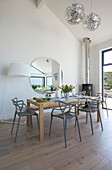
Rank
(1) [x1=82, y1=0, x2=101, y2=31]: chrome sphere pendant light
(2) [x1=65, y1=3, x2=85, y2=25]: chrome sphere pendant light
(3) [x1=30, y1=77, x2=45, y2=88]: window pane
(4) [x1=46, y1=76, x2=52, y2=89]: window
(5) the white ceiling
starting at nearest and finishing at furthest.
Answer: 1. (2) [x1=65, y1=3, x2=85, y2=25]: chrome sphere pendant light
2. (1) [x1=82, y1=0, x2=101, y2=31]: chrome sphere pendant light
3. (5) the white ceiling
4. (3) [x1=30, y1=77, x2=45, y2=88]: window pane
5. (4) [x1=46, y1=76, x2=52, y2=89]: window

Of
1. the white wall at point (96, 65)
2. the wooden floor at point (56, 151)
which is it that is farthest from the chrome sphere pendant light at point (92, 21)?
the wooden floor at point (56, 151)

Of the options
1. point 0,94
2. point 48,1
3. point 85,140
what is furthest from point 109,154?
point 48,1

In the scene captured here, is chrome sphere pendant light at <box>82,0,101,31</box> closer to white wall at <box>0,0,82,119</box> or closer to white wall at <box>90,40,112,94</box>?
white wall at <box>0,0,82,119</box>

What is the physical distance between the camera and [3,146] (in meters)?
1.81

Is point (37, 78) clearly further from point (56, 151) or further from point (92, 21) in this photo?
point (56, 151)

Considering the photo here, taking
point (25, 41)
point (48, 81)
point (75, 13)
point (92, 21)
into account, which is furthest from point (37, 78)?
point (92, 21)

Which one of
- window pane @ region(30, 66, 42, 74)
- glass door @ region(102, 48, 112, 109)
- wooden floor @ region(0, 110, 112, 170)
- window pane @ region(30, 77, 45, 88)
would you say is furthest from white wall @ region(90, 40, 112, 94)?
wooden floor @ region(0, 110, 112, 170)

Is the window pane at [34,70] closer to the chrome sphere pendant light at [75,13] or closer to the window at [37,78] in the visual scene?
the window at [37,78]

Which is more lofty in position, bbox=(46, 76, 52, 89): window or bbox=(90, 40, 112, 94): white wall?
bbox=(90, 40, 112, 94): white wall

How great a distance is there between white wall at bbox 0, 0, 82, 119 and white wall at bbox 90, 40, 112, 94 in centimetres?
114

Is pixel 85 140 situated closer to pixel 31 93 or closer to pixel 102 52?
pixel 31 93

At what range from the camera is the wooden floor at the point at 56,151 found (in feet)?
4.54

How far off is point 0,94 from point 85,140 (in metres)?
2.62

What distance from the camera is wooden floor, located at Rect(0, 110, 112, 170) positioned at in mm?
1382
